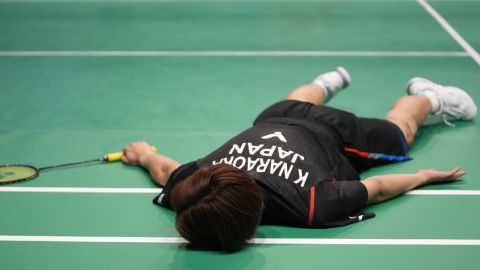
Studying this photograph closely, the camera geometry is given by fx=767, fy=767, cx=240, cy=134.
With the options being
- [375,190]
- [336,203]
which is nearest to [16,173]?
[336,203]

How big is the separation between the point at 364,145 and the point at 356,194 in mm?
777

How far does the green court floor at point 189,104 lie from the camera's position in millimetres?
4156

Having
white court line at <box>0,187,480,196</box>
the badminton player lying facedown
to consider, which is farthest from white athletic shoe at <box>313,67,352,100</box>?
white court line at <box>0,187,480,196</box>

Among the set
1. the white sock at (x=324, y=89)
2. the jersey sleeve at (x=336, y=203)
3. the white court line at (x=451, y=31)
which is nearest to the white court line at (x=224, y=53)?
the white court line at (x=451, y=31)

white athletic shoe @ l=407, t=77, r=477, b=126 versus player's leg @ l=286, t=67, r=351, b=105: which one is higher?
player's leg @ l=286, t=67, r=351, b=105

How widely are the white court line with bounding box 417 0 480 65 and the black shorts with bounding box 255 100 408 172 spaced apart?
283cm

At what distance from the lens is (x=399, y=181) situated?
185 inches

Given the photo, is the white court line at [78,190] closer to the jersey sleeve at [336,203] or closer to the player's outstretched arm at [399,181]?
the jersey sleeve at [336,203]

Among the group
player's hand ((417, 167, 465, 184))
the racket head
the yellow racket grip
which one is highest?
the racket head

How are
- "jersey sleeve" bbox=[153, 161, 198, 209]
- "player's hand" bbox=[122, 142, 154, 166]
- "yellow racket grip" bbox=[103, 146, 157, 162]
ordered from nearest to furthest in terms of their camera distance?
"jersey sleeve" bbox=[153, 161, 198, 209]
"player's hand" bbox=[122, 142, 154, 166]
"yellow racket grip" bbox=[103, 146, 157, 162]

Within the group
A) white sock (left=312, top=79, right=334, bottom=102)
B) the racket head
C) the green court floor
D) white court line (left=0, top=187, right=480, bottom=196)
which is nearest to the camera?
the green court floor

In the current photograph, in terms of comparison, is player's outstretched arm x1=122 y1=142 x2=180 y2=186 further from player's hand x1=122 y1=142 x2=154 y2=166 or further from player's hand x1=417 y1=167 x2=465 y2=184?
player's hand x1=417 y1=167 x2=465 y2=184

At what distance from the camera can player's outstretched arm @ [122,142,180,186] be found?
4930 millimetres

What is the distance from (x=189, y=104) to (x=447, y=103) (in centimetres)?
214
